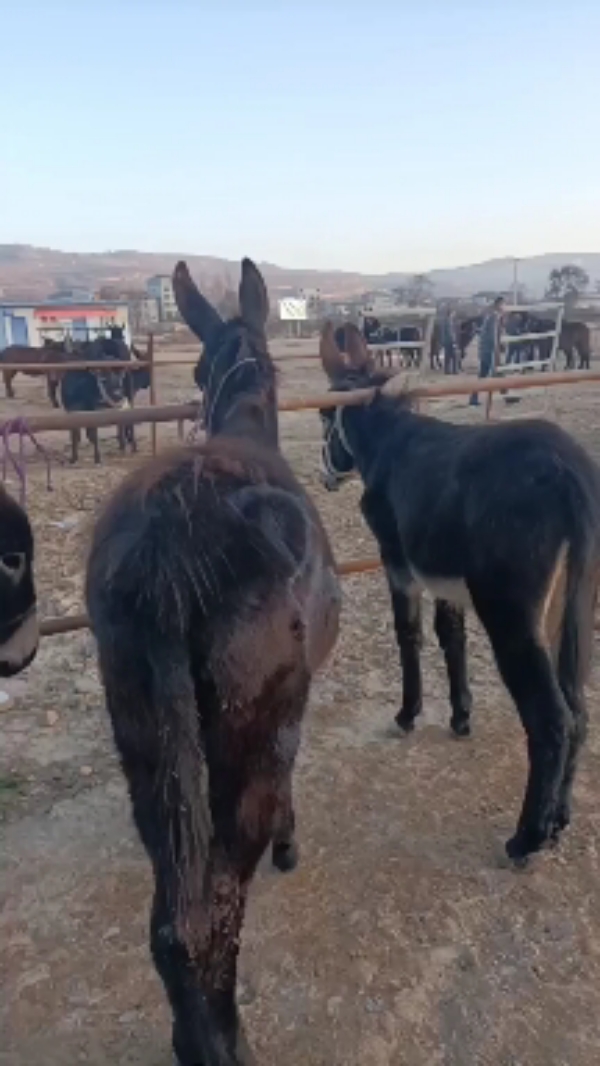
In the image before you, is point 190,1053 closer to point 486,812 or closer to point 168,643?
point 168,643

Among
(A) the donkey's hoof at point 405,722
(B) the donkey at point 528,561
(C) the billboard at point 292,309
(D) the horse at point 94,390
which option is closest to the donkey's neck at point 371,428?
(B) the donkey at point 528,561

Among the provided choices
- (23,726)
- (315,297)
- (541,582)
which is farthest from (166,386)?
(315,297)

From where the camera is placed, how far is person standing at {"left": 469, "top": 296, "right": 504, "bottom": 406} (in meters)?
13.2

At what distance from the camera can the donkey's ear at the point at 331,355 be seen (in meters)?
4.16

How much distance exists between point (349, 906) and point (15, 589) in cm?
154

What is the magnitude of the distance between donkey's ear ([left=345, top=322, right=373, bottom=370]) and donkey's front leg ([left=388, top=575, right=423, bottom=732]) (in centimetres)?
115

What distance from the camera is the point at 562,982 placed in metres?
2.37

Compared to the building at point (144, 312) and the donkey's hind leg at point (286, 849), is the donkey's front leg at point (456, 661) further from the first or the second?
the building at point (144, 312)

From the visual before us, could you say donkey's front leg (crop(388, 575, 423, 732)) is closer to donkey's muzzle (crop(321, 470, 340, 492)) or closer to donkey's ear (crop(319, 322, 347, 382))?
donkey's muzzle (crop(321, 470, 340, 492))

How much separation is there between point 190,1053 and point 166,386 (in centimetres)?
1828

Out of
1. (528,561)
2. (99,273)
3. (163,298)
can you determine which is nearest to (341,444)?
(528,561)

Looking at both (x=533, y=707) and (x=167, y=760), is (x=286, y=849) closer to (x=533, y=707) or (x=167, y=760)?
(x=533, y=707)

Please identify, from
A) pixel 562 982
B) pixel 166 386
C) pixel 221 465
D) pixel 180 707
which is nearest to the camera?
pixel 180 707

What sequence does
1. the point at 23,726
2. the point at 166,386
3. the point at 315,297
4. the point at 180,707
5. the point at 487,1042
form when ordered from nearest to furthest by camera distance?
the point at 180,707 < the point at 487,1042 < the point at 23,726 < the point at 166,386 < the point at 315,297
